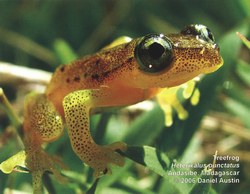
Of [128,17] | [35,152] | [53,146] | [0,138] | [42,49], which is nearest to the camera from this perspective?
[35,152]

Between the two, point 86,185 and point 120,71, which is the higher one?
point 120,71

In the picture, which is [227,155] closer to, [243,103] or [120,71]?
[243,103]

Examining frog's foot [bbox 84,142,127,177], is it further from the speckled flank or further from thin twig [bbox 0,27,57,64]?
thin twig [bbox 0,27,57,64]

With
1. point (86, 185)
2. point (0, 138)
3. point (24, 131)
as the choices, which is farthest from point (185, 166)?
point (0, 138)

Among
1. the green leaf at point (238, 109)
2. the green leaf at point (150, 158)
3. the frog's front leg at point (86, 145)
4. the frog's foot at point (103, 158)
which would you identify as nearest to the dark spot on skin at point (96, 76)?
the frog's front leg at point (86, 145)

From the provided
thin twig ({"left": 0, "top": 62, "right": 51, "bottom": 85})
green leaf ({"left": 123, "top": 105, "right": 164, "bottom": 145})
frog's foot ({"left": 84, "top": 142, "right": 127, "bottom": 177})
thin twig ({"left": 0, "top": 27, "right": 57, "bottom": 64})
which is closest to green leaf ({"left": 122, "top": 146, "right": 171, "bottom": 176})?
frog's foot ({"left": 84, "top": 142, "right": 127, "bottom": 177})

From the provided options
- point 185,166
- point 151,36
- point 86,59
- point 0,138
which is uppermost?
point 151,36

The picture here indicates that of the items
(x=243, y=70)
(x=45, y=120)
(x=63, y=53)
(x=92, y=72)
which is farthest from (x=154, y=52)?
(x=63, y=53)
